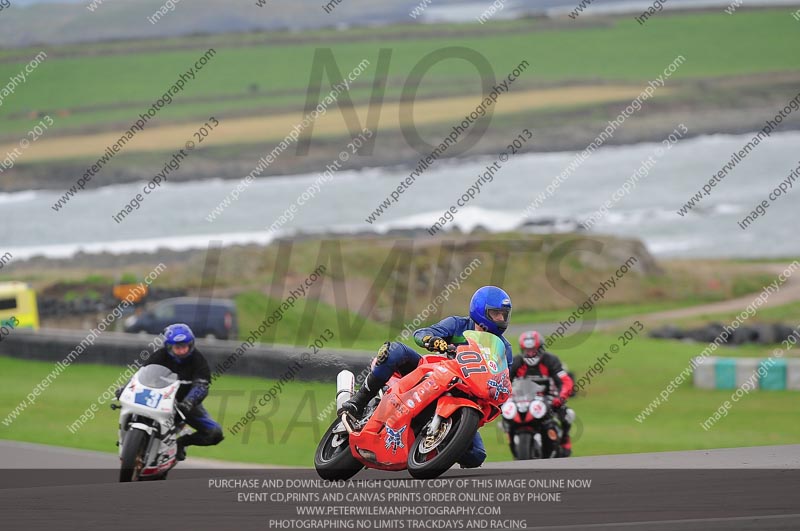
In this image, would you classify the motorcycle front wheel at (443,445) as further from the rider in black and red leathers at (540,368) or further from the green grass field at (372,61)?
the green grass field at (372,61)

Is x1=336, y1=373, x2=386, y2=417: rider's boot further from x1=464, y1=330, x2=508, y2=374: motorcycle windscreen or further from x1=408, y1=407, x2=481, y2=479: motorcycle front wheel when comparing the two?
x1=464, y1=330, x2=508, y2=374: motorcycle windscreen

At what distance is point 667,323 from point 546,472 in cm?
2516

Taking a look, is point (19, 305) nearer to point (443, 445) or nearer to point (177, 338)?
point (177, 338)

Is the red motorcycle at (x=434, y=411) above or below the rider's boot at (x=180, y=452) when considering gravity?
below

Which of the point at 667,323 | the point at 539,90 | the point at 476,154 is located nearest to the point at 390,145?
the point at 476,154

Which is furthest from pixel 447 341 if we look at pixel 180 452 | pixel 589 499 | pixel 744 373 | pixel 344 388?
pixel 744 373

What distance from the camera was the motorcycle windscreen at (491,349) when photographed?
905 cm

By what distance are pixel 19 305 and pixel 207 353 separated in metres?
14.5

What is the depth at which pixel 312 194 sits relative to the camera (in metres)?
64.6

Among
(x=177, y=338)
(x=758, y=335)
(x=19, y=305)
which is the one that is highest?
(x=19, y=305)

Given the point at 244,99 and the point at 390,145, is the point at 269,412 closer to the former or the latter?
A: the point at 390,145

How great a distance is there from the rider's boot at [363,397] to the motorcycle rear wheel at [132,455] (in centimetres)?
263

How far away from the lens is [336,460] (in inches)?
387

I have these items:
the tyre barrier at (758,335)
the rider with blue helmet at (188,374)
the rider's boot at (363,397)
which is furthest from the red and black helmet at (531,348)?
the tyre barrier at (758,335)
